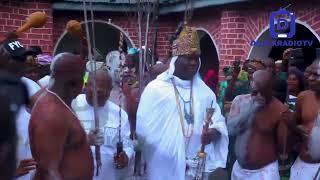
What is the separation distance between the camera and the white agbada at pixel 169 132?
→ 5.77 metres

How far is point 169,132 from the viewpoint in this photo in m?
5.77

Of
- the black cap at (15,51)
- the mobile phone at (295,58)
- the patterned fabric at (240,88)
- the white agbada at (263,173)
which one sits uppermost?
the black cap at (15,51)

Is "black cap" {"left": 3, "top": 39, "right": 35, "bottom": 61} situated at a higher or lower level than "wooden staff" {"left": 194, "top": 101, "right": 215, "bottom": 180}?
higher

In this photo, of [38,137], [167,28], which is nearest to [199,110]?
[38,137]

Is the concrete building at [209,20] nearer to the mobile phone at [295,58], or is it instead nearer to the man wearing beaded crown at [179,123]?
the mobile phone at [295,58]

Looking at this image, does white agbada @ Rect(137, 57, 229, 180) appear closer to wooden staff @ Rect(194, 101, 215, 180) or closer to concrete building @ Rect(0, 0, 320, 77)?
wooden staff @ Rect(194, 101, 215, 180)

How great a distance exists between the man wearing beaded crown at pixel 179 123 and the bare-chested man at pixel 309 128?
67 centimetres

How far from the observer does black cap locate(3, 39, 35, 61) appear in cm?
513

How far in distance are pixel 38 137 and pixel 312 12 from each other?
6140mm

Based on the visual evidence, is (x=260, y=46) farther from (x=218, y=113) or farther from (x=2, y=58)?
(x=2, y=58)

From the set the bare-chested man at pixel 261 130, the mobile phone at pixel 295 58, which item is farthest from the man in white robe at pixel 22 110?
the mobile phone at pixel 295 58

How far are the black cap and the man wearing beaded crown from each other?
120 cm

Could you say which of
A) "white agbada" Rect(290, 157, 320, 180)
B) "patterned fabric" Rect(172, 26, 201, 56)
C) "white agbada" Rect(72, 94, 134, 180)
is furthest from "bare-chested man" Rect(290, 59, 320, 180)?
"white agbada" Rect(72, 94, 134, 180)

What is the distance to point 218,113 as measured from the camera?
5.96 m
